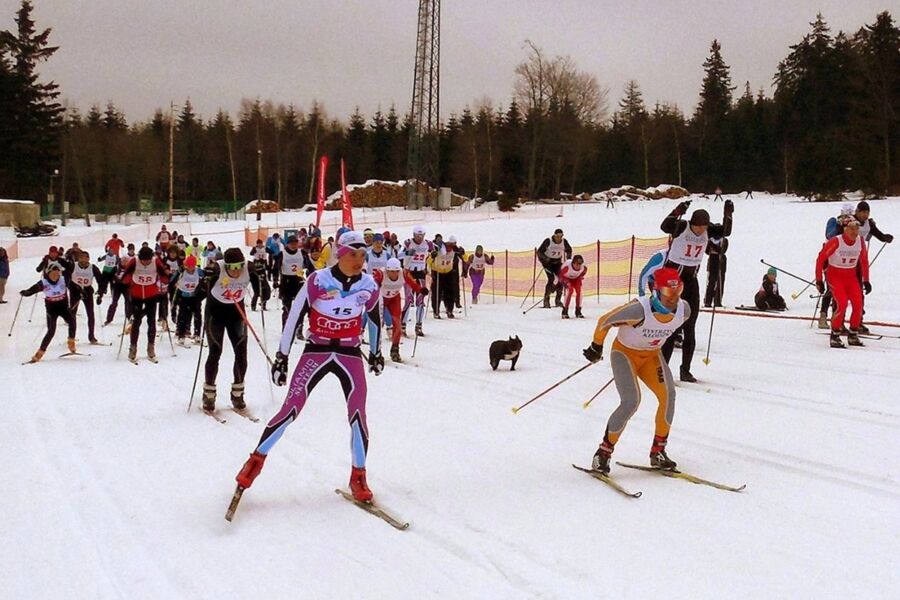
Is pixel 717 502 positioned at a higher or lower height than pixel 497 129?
lower

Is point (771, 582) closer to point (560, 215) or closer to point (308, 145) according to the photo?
point (560, 215)

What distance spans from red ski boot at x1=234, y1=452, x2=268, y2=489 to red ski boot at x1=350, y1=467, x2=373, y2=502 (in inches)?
28.0

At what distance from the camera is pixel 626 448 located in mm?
7145

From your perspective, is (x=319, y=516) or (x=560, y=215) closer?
(x=319, y=516)

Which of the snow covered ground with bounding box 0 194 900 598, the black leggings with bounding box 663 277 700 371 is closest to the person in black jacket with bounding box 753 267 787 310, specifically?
the snow covered ground with bounding box 0 194 900 598

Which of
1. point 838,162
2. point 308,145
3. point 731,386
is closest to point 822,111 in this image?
point 838,162

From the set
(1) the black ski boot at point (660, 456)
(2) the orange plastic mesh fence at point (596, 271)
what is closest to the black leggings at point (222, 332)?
(1) the black ski boot at point (660, 456)

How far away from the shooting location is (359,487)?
5.77 metres

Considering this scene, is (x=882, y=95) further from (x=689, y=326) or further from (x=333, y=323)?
(x=333, y=323)

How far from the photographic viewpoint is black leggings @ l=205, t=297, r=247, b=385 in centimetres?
922

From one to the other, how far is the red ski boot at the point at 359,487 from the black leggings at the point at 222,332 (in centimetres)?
386

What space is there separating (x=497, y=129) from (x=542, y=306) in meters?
61.6

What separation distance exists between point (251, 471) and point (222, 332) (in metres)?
4.12

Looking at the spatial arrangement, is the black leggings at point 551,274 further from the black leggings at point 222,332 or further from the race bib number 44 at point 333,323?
the race bib number 44 at point 333,323
